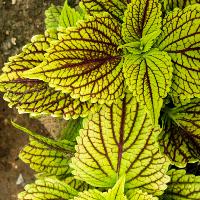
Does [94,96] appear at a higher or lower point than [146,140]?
higher

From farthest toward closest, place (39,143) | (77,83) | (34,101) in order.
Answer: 1. (39,143)
2. (34,101)
3. (77,83)

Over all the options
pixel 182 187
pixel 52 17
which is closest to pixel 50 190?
pixel 182 187

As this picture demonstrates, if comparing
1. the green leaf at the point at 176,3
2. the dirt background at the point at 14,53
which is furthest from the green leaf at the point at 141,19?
the dirt background at the point at 14,53

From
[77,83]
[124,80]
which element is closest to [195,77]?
[124,80]

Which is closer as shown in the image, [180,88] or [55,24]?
[180,88]

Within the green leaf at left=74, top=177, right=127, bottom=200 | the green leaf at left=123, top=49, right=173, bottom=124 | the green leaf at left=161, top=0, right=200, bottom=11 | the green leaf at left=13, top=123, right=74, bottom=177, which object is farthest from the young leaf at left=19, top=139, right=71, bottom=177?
the green leaf at left=161, top=0, right=200, bottom=11

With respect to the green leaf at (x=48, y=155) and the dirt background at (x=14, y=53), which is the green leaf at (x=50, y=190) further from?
the dirt background at (x=14, y=53)

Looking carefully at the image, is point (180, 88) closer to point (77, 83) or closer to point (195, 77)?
point (195, 77)
